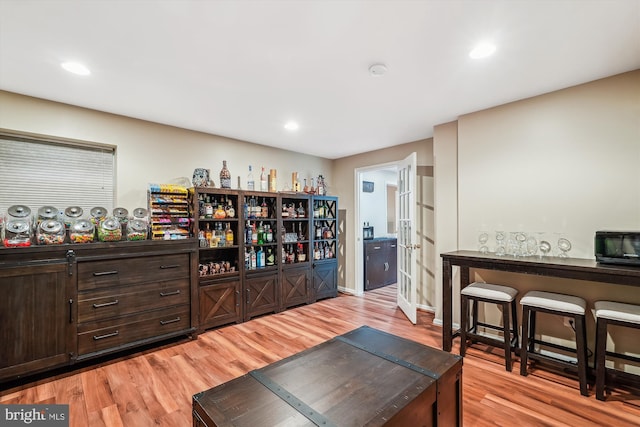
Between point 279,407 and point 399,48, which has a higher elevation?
point 399,48

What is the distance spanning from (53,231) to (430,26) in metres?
3.33

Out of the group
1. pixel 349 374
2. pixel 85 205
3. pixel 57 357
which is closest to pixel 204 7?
pixel 349 374

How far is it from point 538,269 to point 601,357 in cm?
69

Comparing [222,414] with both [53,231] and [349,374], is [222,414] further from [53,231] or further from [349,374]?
[53,231]

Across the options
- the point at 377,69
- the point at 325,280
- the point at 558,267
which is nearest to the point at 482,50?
the point at 377,69

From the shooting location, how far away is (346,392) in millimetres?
1354

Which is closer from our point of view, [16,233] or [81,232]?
[16,233]

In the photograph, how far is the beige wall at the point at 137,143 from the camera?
2.71 metres

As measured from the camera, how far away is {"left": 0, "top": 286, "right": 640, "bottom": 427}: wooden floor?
192 cm

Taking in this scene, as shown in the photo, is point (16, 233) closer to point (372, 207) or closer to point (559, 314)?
point (559, 314)

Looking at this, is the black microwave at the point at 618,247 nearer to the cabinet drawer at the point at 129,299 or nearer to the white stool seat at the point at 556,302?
the white stool seat at the point at 556,302

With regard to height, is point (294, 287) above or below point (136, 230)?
below

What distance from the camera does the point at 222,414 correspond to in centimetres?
119

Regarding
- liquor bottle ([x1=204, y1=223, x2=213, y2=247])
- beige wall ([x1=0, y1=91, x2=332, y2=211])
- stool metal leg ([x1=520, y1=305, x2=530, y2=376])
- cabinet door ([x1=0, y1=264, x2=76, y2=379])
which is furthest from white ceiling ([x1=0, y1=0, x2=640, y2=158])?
stool metal leg ([x1=520, y1=305, x2=530, y2=376])
